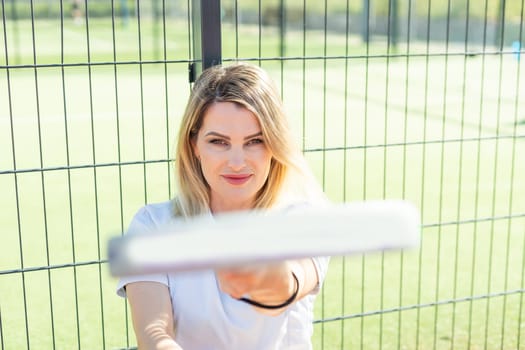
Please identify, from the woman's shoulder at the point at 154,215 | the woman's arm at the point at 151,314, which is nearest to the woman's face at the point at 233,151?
the woman's shoulder at the point at 154,215

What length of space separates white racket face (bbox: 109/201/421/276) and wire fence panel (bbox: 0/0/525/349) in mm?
61

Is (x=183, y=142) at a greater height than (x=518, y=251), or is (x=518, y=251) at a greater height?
(x=183, y=142)

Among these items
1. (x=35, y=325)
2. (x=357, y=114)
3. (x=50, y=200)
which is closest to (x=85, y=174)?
(x=50, y=200)

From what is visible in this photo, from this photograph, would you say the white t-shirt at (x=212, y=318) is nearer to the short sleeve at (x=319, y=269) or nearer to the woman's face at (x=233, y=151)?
Answer: the short sleeve at (x=319, y=269)

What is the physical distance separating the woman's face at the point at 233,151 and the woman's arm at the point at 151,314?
0.79ft

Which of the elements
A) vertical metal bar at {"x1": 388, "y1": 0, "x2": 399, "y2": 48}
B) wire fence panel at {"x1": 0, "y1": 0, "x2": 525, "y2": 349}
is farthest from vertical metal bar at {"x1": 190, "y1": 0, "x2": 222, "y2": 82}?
vertical metal bar at {"x1": 388, "y1": 0, "x2": 399, "y2": 48}

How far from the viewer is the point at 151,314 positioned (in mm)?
1560

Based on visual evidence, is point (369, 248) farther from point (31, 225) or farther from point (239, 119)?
point (31, 225)

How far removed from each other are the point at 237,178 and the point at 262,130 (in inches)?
4.4

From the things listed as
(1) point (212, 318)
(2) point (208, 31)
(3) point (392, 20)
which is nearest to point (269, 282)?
(1) point (212, 318)

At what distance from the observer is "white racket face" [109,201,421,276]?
515 millimetres

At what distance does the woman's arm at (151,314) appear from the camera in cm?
151

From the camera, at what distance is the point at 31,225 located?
5363 millimetres

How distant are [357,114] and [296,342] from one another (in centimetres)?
860
